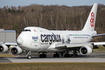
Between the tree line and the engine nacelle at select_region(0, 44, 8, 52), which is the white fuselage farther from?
the tree line

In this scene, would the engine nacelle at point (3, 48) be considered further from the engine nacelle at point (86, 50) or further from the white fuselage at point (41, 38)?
the engine nacelle at point (86, 50)

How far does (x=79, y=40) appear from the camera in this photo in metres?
44.9

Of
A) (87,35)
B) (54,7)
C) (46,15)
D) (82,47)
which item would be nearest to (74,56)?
(82,47)

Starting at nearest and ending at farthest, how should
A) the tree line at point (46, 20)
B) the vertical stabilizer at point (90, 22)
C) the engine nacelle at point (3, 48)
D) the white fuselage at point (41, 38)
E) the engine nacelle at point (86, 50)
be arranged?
the white fuselage at point (41, 38), the engine nacelle at point (86, 50), the engine nacelle at point (3, 48), the vertical stabilizer at point (90, 22), the tree line at point (46, 20)

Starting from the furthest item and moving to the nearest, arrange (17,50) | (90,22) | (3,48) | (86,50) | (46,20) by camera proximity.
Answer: (46,20) < (90,22) < (3,48) < (17,50) < (86,50)

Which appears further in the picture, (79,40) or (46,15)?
(46,15)

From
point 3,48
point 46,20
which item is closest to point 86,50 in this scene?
point 3,48

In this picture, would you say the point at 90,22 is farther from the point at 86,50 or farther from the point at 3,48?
the point at 3,48

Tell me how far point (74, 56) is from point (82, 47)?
399 centimetres

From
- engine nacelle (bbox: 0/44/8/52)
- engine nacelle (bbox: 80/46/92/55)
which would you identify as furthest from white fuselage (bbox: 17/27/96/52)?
engine nacelle (bbox: 0/44/8/52)

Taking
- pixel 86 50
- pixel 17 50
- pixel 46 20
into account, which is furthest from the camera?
pixel 46 20

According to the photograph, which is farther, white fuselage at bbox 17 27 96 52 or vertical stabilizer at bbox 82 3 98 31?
vertical stabilizer at bbox 82 3 98 31

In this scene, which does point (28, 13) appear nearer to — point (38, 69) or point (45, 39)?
point (45, 39)

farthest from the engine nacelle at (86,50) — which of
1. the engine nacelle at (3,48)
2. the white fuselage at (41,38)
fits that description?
the engine nacelle at (3,48)
